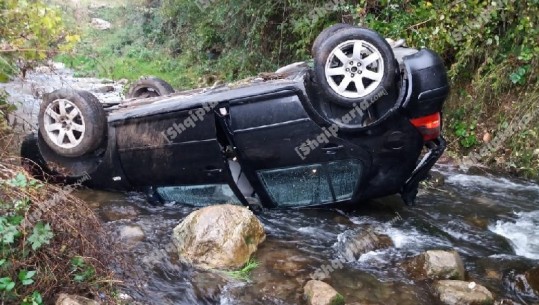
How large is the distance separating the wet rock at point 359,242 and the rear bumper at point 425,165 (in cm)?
46

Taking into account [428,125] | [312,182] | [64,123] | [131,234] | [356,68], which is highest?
[356,68]

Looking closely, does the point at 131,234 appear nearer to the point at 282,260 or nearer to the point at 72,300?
the point at 282,260

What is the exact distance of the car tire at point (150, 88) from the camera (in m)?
6.82

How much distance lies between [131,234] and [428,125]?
2.78 m

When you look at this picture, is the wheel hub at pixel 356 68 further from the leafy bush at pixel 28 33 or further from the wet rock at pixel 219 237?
the leafy bush at pixel 28 33

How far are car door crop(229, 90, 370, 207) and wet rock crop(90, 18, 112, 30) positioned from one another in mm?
18680

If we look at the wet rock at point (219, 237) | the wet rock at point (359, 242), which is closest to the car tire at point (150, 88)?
the wet rock at point (219, 237)

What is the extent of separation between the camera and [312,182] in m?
4.61

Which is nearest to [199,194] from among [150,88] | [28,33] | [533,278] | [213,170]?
[213,170]

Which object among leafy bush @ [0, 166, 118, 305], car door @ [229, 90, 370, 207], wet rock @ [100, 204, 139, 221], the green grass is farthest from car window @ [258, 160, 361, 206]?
leafy bush @ [0, 166, 118, 305]

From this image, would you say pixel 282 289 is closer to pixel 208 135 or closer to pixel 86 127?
pixel 208 135

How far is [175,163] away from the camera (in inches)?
186

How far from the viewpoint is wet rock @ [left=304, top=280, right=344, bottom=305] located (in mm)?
3529

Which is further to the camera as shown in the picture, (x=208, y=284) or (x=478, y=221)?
(x=478, y=221)
